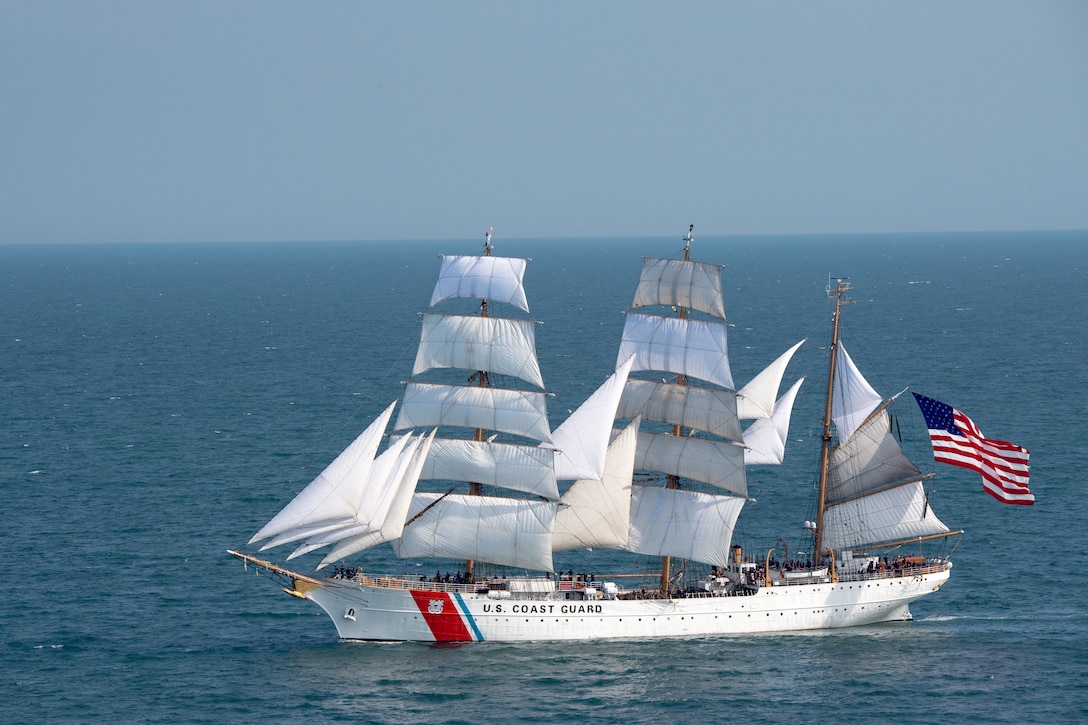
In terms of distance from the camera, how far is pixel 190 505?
85.5 m

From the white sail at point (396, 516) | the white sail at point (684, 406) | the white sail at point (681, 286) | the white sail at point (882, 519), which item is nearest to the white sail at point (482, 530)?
the white sail at point (396, 516)

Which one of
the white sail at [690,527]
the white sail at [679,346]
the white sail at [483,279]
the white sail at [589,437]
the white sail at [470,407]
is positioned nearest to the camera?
the white sail at [589,437]

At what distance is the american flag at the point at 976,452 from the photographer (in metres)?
63.8

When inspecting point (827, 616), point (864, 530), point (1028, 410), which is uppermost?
point (1028, 410)

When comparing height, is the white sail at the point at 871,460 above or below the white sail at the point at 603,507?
above

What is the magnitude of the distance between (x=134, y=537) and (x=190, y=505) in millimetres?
7278

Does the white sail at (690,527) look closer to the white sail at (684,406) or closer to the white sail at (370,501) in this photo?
the white sail at (684,406)

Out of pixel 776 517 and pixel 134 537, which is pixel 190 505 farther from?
pixel 776 517

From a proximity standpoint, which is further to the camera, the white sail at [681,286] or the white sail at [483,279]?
the white sail at [681,286]

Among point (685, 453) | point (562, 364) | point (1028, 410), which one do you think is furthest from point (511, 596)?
point (562, 364)

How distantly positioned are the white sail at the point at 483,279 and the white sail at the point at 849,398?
1606cm

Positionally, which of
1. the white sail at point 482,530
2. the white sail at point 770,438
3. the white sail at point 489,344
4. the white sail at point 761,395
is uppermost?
the white sail at point 489,344

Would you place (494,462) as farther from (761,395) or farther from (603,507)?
(761,395)

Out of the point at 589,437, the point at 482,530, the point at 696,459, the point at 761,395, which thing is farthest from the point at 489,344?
the point at 761,395
